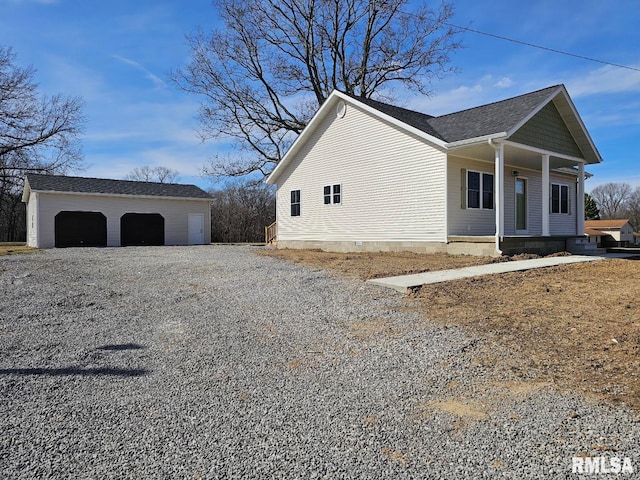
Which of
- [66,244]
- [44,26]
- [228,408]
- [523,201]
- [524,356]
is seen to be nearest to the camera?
[228,408]

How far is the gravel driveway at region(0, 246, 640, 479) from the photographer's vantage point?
2.46 metres

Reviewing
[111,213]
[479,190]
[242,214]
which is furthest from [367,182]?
[242,214]

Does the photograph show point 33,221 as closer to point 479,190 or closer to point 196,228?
point 196,228

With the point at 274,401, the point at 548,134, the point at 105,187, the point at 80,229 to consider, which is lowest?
the point at 274,401

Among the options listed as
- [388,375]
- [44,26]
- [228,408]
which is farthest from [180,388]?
[44,26]

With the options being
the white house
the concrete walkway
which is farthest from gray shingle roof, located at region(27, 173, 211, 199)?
the concrete walkway

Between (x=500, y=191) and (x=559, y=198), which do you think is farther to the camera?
(x=559, y=198)

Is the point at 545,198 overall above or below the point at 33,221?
above

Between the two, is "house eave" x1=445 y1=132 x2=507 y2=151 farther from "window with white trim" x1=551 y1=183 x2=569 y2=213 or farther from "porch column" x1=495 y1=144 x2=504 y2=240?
"window with white trim" x1=551 y1=183 x2=569 y2=213

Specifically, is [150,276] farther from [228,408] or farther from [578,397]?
[578,397]

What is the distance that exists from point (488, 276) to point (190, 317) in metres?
5.28

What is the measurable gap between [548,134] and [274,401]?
512 inches

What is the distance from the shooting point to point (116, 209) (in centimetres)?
2303

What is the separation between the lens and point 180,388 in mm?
3500
